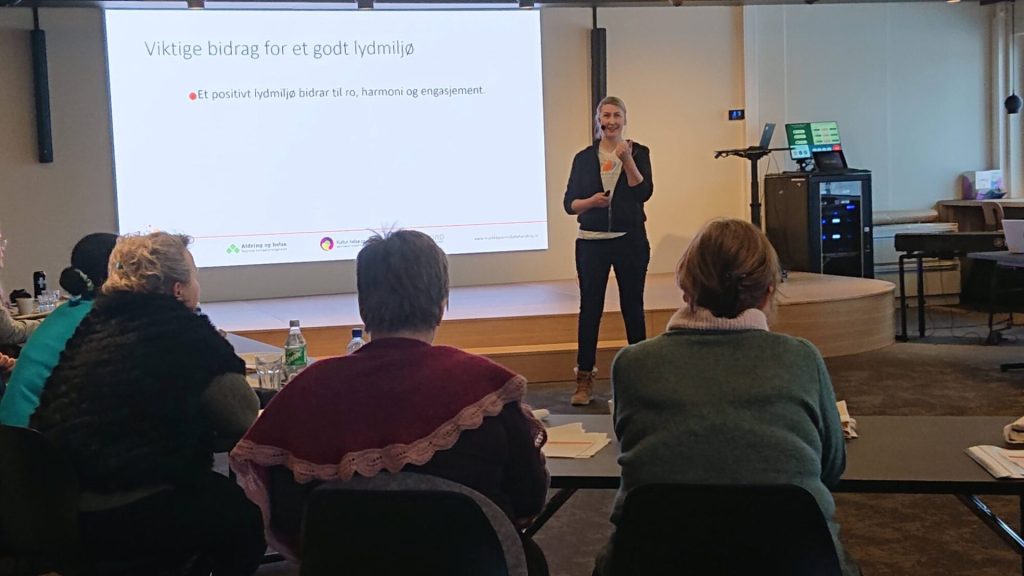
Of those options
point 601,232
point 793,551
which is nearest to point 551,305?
point 601,232

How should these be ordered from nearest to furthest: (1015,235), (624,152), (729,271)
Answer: (729,271) → (624,152) → (1015,235)

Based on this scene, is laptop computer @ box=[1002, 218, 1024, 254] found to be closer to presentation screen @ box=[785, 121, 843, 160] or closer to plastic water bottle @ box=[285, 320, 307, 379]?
presentation screen @ box=[785, 121, 843, 160]

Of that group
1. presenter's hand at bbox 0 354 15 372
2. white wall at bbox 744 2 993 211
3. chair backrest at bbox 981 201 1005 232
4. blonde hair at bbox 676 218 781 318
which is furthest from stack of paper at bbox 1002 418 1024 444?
chair backrest at bbox 981 201 1005 232

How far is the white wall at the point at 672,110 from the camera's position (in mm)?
7043

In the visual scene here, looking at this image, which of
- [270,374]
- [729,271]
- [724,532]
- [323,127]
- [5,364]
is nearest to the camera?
[724,532]

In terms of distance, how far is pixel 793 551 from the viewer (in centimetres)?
145

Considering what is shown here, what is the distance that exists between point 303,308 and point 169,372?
15.7ft

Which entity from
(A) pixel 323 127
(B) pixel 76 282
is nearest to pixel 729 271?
(B) pixel 76 282

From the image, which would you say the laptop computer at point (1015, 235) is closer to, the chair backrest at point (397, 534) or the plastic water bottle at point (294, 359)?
the plastic water bottle at point (294, 359)

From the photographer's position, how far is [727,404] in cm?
165

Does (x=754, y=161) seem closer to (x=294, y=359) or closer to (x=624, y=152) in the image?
(x=624, y=152)

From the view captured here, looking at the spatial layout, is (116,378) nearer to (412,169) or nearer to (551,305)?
(551,305)

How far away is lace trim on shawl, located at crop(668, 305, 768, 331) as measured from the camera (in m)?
1.73

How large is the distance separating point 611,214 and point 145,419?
2.95 m
